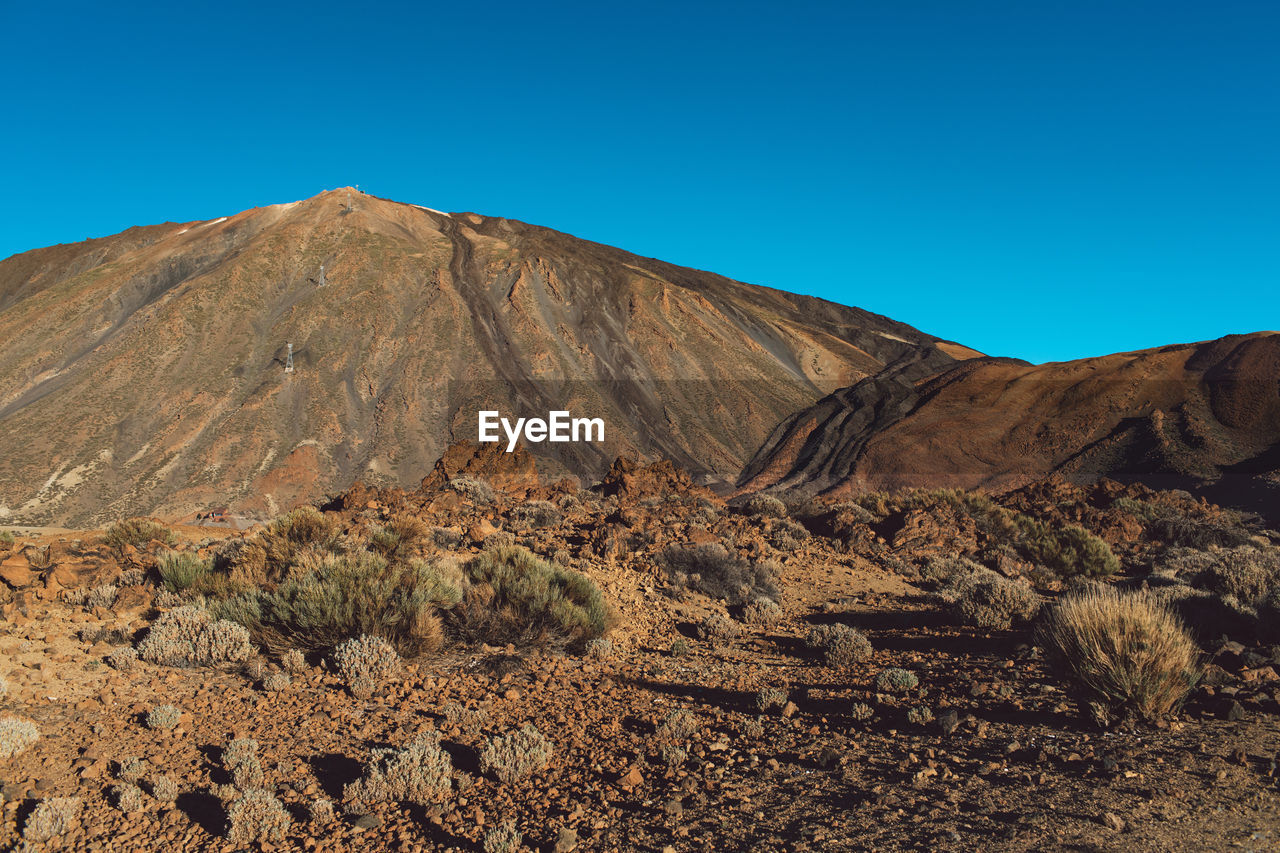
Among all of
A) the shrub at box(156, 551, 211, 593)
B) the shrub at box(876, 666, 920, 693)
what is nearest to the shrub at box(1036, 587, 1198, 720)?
the shrub at box(876, 666, 920, 693)

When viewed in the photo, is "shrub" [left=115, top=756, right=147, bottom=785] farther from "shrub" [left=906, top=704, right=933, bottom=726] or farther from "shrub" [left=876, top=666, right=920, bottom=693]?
"shrub" [left=876, top=666, right=920, bottom=693]

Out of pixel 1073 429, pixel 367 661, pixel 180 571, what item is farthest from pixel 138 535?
pixel 1073 429

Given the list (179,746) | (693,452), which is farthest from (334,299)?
(179,746)

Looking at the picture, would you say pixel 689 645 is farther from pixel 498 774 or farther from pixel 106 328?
pixel 106 328

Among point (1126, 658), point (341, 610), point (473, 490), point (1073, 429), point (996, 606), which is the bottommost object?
point (341, 610)

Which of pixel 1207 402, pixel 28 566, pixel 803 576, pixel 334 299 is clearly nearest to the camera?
pixel 28 566

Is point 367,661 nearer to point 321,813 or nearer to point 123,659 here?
point 123,659
